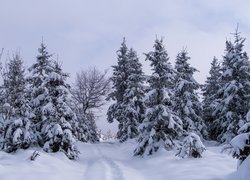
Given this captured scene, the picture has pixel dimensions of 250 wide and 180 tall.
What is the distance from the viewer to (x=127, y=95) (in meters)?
33.1

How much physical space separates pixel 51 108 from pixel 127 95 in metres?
13.2

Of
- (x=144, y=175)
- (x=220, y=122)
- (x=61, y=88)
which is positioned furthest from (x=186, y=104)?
(x=144, y=175)

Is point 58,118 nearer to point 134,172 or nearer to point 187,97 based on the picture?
point 134,172

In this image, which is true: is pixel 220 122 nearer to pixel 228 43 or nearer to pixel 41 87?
pixel 228 43

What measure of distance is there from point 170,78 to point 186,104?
24.7 feet

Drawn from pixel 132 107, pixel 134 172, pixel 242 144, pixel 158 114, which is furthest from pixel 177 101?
pixel 242 144

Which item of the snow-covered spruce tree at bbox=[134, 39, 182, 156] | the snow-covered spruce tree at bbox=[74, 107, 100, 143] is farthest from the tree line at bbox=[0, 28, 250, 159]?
the snow-covered spruce tree at bbox=[74, 107, 100, 143]

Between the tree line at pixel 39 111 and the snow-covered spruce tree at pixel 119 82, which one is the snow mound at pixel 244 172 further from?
the snow-covered spruce tree at pixel 119 82

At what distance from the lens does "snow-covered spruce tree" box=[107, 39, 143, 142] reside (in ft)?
108

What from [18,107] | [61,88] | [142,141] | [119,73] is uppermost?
[119,73]

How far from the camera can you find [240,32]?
90.7 feet

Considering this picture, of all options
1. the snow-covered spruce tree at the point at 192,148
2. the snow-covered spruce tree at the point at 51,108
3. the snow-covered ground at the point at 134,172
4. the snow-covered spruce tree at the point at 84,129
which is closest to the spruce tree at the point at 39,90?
the snow-covered spruce tree at the point at 51,108

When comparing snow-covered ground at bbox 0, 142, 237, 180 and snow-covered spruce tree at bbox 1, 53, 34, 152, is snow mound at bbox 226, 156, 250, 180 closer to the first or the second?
snow-covered ground at bbox 0, 142, 237, 180

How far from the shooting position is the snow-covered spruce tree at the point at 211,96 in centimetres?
3300
